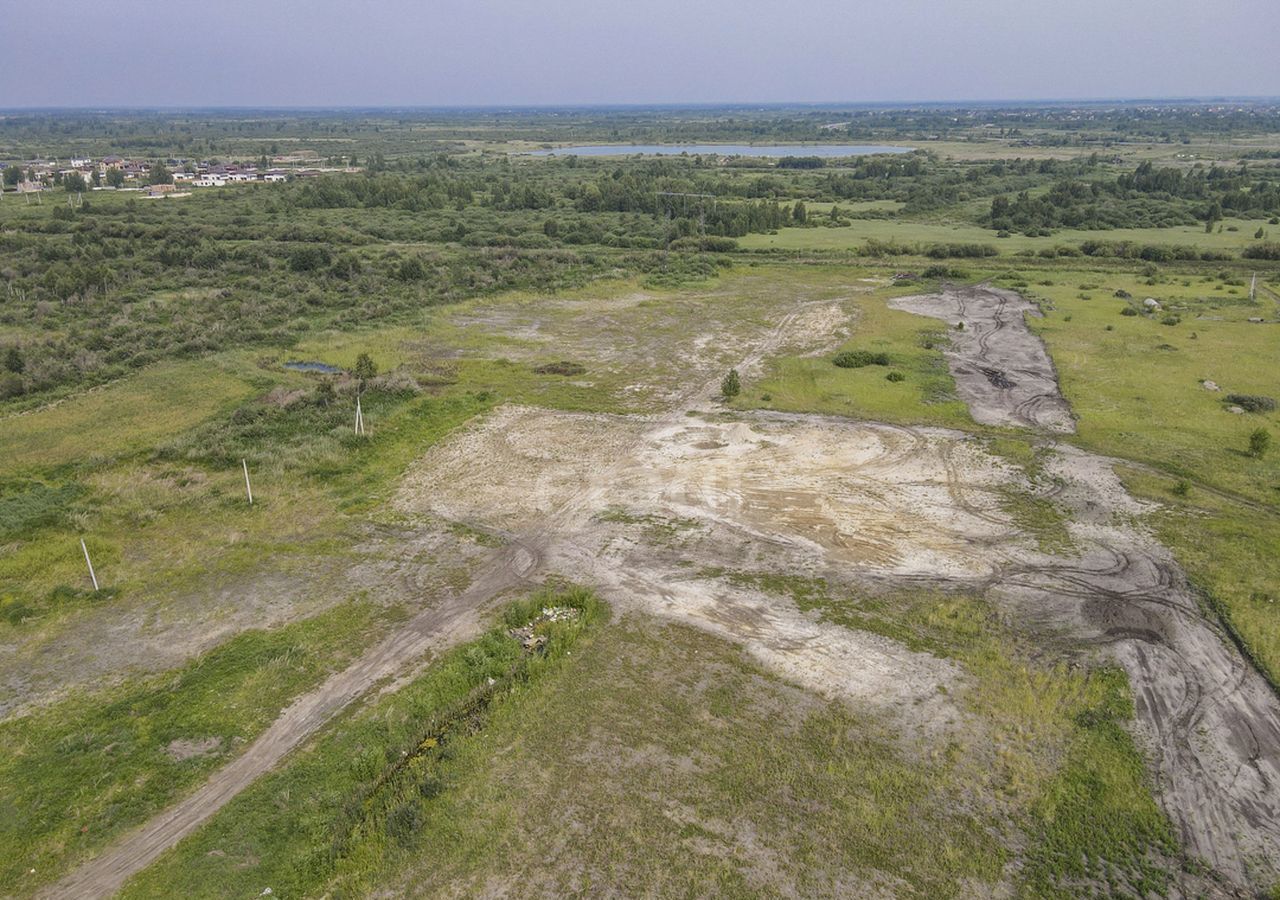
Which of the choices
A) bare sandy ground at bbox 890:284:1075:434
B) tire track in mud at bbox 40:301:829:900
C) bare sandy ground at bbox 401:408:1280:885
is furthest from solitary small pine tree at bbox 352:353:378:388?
bare sandy ground at bbox 890:284:1075:434

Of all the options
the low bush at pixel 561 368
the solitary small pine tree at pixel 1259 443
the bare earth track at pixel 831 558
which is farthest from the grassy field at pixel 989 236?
the solitary small pine tree at pixel 1259 443

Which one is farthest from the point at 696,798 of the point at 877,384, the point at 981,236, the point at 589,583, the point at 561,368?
the point at 981,236

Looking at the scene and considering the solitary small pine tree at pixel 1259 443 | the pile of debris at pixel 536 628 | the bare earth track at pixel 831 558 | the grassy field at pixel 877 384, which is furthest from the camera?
the grassy field at pixel 877 384

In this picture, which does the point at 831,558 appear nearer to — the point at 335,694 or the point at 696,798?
the point at 696,798

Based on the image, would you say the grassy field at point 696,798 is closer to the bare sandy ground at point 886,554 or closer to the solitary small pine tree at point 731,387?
the bare sandy ground at point 886,554

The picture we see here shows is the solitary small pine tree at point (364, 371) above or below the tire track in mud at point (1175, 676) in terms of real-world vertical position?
above

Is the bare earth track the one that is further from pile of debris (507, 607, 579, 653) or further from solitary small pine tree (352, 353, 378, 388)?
solitary small pine tree (352, 353, 378, 388)

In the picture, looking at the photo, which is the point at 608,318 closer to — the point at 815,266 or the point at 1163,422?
the point at 815,266
